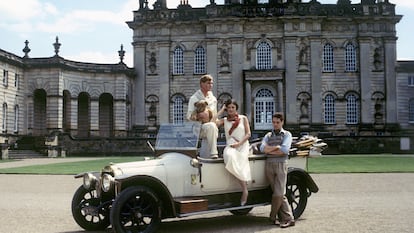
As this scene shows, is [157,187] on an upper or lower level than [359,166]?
upper

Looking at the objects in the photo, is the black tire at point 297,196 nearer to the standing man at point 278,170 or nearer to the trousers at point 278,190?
→ the standing man at point 278,170

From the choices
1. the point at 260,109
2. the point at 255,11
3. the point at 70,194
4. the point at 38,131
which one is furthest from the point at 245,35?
the point at 70,194

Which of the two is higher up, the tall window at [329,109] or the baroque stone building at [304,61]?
the baroque stone building at [304,61]

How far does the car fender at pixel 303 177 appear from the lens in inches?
403

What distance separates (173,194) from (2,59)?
3592 centimetres

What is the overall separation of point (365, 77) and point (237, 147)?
4081 cm

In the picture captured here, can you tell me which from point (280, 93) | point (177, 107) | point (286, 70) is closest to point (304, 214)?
point (280, 93)

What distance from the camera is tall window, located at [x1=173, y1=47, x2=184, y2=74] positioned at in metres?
49.2

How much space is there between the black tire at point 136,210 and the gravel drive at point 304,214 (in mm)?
808

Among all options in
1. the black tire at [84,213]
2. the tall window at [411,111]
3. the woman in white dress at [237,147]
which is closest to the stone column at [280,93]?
the tall window at [411,111]

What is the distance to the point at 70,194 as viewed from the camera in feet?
48.0

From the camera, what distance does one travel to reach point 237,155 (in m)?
9.34

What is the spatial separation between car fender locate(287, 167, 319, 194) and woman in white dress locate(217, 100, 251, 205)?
1.19 meters

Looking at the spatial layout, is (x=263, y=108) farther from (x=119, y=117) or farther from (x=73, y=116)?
(x=73, y=116)
